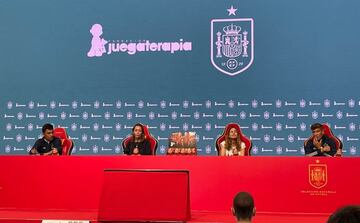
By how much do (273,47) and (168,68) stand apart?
1605mm

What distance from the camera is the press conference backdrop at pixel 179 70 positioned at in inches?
282

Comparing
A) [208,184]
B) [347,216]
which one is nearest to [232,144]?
[208,184]

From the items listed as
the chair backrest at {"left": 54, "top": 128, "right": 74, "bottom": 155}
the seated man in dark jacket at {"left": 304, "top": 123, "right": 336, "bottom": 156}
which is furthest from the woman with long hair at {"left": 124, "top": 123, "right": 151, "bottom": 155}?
the seated man in dark jacket at {"left": 304, "top": 123, "right": 336, "bottom": 156}

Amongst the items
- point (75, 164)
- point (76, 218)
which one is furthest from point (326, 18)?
point (76, 218)

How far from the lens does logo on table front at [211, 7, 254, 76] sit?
7.38 meters

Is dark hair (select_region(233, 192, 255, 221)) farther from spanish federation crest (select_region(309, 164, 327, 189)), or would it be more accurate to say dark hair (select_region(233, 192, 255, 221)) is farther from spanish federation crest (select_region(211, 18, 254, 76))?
spanish federation crest (select_region(211, 18, 254, 76))

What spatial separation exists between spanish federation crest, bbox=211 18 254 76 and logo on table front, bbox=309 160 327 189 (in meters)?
3.74

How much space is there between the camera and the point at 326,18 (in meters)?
7.17

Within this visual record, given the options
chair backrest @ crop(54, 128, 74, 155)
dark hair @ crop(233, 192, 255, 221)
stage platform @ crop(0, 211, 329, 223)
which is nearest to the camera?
dark hair @ crop(233, 192, 255, 221)

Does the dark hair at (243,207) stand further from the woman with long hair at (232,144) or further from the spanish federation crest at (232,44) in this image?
the spanish federation crest at (232,44)

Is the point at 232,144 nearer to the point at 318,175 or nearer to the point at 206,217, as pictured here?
the point at 318,175

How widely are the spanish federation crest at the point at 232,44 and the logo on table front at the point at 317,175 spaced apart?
12.3ft

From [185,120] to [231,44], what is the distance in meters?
1.34

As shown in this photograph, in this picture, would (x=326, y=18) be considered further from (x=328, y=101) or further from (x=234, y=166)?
(x=234, y=166)
